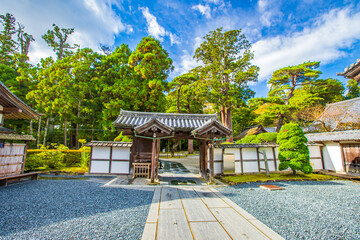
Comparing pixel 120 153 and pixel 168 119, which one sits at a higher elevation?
pixel 168 119

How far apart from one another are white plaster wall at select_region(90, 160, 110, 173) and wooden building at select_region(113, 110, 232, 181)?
141cm

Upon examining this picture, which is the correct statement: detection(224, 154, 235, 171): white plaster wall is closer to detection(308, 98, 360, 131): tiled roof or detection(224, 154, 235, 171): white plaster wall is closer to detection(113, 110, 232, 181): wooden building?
detection(113, 110, 232, 181): wooden building

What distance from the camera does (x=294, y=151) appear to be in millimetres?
8336

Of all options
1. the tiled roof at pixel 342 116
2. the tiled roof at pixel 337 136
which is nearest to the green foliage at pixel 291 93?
the tiled roof at pixel 342 116

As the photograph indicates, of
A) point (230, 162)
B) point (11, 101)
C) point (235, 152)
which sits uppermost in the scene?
point (11, 101)

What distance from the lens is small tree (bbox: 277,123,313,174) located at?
8102mm

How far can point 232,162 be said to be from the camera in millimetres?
8594

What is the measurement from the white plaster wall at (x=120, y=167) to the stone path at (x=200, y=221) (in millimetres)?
4409

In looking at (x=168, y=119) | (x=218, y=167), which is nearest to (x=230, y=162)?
(x=218, y=167)

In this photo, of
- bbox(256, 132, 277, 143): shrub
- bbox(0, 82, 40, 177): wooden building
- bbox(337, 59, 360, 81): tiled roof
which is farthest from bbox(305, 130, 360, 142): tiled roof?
bbox(0, 82, 40, 177): wooden building

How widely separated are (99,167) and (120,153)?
1.38 m

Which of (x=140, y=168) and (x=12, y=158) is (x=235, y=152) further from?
(x=12, y=158)

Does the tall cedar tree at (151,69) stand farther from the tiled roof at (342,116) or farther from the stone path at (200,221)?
the tiled roof at (342,116)

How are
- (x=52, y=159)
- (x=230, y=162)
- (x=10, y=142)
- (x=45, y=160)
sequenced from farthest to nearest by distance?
(x=52, y=159) → (x=45, y=160) → (x=230, y=162) → (x=10, y=142)
